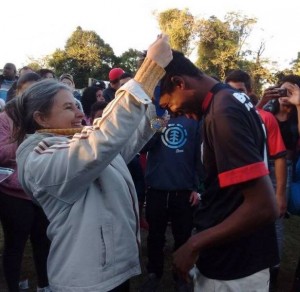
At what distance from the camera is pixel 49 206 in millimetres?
1872

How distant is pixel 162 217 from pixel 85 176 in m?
2.43

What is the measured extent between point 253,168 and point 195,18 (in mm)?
44874

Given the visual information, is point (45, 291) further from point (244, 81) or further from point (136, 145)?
point (244, 81)

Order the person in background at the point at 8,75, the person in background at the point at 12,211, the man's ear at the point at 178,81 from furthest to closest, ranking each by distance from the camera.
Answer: the person in background at the point at 8,75 → the person in background at the point at 12,211 → the man's ear at the point at 178,81

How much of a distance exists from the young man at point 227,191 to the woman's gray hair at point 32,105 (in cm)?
58

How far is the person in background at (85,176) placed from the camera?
1611 millimetres

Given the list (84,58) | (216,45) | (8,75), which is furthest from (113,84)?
(216,45)

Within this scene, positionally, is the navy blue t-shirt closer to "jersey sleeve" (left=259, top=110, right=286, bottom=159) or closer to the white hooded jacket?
the white hooded jacket

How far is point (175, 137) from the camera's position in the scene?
3.95 m

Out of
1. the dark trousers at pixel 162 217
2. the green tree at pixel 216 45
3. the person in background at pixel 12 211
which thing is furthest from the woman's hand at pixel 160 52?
the green tree at pixel 216 45

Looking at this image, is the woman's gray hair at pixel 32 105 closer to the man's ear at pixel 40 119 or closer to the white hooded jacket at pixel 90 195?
the man's ear at pixel 40 119

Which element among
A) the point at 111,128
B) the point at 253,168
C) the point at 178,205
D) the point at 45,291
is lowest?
the point at 45,291

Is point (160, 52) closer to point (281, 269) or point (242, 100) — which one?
point (242, 100)

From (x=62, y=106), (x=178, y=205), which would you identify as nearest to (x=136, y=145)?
(x=62, y=106)
